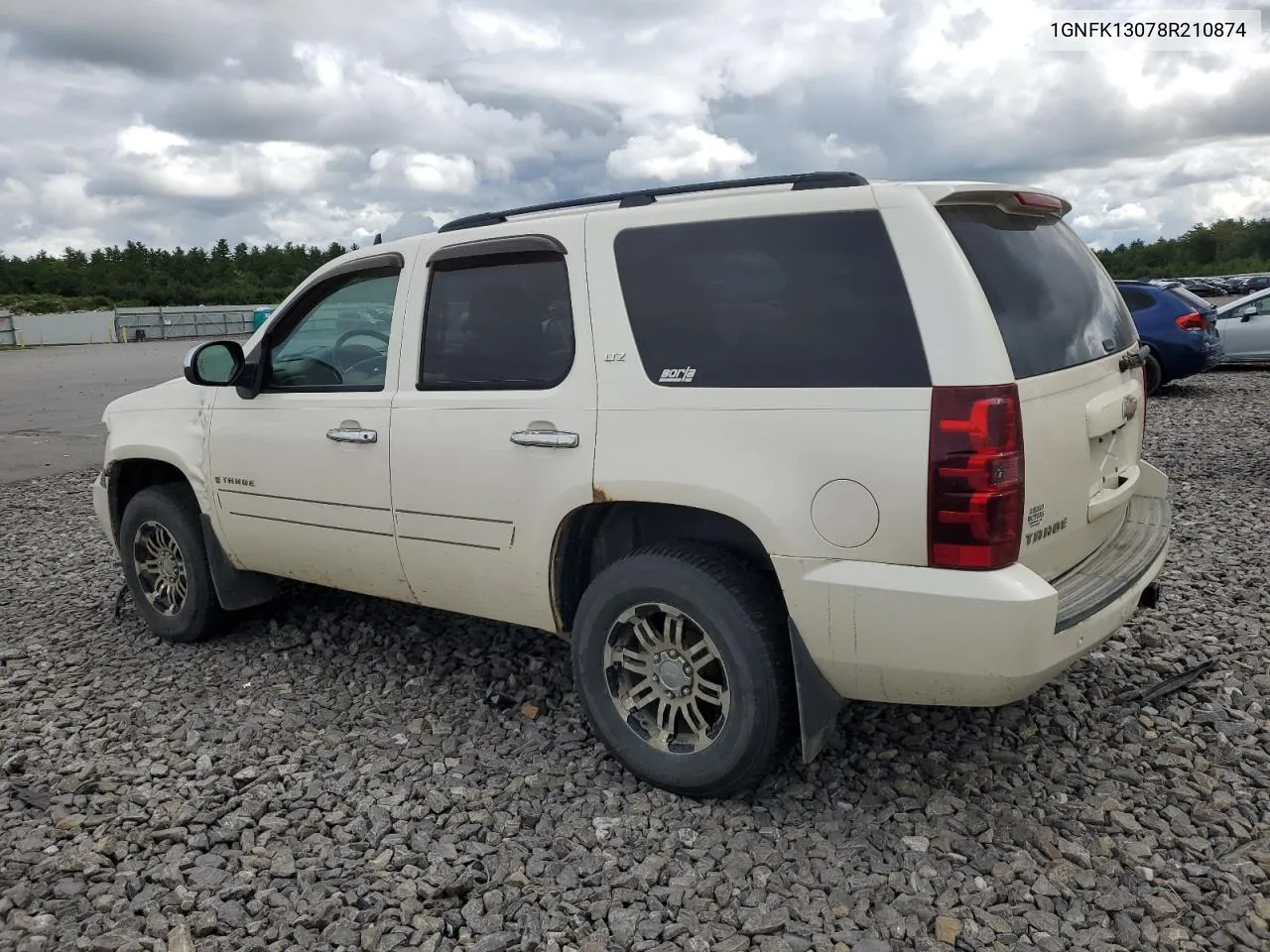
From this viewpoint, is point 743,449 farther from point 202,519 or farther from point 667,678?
point 202,519

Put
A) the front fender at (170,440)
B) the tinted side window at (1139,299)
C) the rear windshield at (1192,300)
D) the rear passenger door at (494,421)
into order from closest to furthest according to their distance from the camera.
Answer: the rear passenger door at (494,421)
the front fender at (170,440)
the rear windshield at (1192,300)
the tinted side window at (1139,299)

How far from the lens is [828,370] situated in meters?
3.02

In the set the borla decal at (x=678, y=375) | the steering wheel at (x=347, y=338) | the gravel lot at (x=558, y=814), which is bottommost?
the gravel lot at (x=558, y=814)

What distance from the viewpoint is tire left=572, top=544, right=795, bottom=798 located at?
3209 millimetres

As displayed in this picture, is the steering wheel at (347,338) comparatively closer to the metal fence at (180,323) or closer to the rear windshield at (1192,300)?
the rear windshield at (1192,300)

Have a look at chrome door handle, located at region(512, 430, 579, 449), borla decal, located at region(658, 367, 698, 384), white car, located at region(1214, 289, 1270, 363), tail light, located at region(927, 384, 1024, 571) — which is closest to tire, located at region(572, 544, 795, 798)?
chrome door handle, located at region(512, 430, 579, 449)

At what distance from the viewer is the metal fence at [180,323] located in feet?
174

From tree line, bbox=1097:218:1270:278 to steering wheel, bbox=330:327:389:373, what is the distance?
275 feet

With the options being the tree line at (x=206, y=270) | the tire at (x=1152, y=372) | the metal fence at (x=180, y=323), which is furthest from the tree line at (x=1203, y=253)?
the tire at (x=1152, y=372)

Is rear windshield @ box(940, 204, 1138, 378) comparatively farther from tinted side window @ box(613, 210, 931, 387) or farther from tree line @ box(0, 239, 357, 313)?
tree line @ box(0, 239, 357, 313)

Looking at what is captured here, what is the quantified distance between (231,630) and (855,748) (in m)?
3.27

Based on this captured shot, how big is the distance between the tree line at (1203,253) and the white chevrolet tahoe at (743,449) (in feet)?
275

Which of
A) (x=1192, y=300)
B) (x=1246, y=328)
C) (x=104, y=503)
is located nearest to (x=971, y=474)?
(x=104, y=503)

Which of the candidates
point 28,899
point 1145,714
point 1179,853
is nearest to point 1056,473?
point 1179,853
